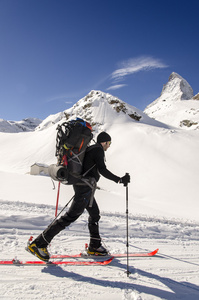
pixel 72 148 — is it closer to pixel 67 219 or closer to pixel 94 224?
pixel 67 219

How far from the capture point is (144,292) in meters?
2.72

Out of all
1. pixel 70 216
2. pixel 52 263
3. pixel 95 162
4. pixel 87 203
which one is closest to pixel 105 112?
pixel 95 162

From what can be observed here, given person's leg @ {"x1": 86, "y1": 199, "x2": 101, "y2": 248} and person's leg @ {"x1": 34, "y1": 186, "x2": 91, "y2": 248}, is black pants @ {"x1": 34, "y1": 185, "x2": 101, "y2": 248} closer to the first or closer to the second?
person's leg @ {"x1": 34, "y1": 186, "x2": 91, "y2": 248}

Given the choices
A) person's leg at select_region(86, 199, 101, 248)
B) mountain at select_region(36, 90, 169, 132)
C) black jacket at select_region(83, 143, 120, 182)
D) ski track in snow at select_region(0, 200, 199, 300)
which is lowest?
ski track in snow at select_region(0, 200, 199, 300)

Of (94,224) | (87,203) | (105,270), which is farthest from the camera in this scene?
(94,224)

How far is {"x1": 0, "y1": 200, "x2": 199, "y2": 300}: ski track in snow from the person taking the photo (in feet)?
8.61

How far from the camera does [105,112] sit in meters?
66.0

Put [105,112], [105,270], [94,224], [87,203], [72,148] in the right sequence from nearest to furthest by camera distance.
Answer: [105,270], [72,148], [87,203], [94,224], [105,112]

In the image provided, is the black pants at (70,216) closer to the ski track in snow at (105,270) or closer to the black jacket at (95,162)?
the black jacket at (95,162)

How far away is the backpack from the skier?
191 mm

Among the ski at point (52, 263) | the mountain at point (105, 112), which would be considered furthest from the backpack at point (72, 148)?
the mountain at point (105, 112)

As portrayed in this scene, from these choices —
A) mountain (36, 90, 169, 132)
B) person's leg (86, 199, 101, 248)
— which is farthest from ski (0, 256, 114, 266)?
mountain (36, 90, 169, 132)

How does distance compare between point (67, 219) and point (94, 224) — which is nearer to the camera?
point (67, 219)

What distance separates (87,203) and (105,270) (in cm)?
108
